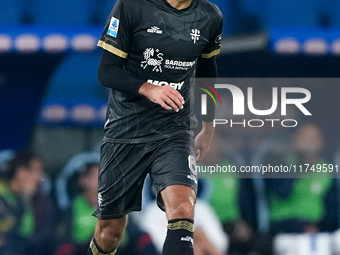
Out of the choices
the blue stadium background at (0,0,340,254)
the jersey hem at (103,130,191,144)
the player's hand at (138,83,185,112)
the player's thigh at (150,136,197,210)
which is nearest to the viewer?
the player's hand at (138,83,185,112)

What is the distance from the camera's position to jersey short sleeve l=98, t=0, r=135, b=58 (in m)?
4.62

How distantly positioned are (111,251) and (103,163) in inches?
24.6

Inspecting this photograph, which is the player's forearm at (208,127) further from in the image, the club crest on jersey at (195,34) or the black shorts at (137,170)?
the club crest on jersey at (195,34)

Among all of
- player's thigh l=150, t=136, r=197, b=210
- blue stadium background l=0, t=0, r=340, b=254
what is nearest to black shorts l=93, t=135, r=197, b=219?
player's thigh l=150, t=136, r=197, b=210

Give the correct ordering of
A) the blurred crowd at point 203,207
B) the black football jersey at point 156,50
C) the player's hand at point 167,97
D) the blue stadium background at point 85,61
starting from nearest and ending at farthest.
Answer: the player's hand at point 167,97 < the black football jersey at point 156,50 < the blue stadium background at point 85,61 < the blurred crowd at point 203,207

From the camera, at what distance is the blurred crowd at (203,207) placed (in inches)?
293

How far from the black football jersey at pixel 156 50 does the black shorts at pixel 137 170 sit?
0.07 meters

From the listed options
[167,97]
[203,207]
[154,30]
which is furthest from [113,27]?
[203,207]

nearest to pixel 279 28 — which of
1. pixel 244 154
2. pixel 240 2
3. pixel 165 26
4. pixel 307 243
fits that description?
pixel 240 2

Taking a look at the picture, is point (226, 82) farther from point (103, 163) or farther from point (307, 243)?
point (103, 163)

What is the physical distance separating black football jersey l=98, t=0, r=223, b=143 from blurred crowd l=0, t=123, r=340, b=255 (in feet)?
8.82

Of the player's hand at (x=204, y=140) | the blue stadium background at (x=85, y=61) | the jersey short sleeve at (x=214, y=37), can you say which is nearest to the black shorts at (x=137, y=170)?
the player's hand at (x=204, y=140)

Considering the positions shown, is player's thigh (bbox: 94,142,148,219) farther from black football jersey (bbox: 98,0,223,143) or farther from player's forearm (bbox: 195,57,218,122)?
player's forearm (bbox: 195,57,218,122)

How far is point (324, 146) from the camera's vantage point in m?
7.98
